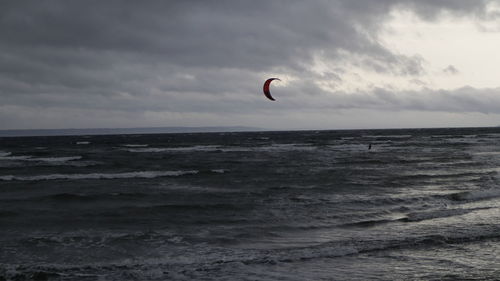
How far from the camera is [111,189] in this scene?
Result: 2192 cm

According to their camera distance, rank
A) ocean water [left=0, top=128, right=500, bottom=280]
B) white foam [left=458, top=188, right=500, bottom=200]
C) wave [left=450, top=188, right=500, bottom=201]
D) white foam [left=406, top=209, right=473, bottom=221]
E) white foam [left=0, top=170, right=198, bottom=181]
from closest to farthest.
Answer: ocean water [left=0, top=128, right=500, bottom=280] → white foam [left=406, top=209, right=473, bottom=221] → wave [left=450, top=188, right=500, bottom=201] → white foam [left=458, top=188, right=500, bottom=200] → white foam [left=0, top=170, right=198, bottom=181]

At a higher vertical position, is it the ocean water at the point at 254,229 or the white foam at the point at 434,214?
the white foam at the point at 434,214

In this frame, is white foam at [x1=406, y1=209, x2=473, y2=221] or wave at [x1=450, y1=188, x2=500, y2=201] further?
wave at [x1=450, y1=188, x2=500, y2=201]

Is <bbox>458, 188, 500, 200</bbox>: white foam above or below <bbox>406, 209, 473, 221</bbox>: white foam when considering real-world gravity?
above

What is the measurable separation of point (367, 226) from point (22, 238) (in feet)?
28.6

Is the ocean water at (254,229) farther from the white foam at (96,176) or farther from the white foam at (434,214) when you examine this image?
the white foam at (96,176)

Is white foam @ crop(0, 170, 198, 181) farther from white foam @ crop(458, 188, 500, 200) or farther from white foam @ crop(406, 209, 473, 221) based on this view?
white foam @ crop(406, 209, 473, 221)

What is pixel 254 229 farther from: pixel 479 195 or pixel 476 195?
pixel 479 195

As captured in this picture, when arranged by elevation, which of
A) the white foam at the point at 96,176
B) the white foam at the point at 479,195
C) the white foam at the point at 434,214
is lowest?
the white foam at the point at 96,176

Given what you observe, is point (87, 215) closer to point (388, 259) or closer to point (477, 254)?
point (388, 259)

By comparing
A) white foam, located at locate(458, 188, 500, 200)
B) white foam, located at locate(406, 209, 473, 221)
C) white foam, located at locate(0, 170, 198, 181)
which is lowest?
white foam, located at locate(0, 170, 198, 181)

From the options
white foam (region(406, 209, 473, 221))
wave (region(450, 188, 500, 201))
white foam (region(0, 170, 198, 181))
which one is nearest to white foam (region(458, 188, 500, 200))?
wave (region(450, 188, 500, 201))

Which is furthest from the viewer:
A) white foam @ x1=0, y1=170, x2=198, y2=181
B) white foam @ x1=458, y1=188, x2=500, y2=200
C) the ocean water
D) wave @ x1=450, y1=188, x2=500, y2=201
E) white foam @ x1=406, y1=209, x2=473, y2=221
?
white foam @ x1=0, y1=170, x2=198, y2=181

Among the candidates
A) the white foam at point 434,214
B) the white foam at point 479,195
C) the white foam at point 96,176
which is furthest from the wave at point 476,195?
the white foam at point 96,176
